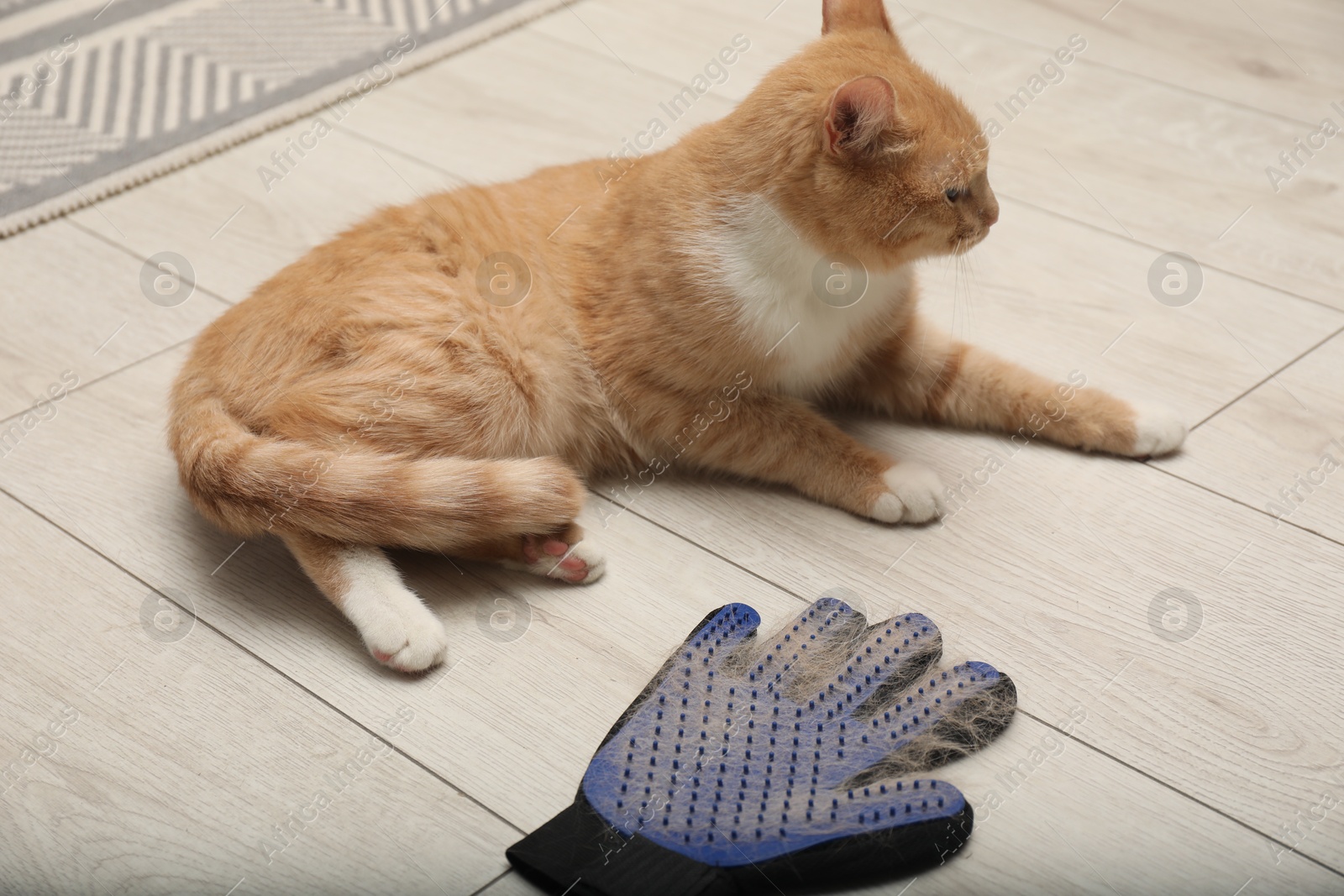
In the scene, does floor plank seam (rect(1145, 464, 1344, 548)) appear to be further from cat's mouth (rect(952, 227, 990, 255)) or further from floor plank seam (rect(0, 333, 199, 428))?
floor plank seam (rect(0, 333, 199, 428))

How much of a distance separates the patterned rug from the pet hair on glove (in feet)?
5.55

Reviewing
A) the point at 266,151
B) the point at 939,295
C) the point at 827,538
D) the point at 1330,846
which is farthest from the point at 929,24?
the point at 1330,846

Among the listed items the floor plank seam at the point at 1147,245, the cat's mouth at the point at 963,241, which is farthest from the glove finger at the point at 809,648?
the floor plank seam at the point at 1147,245

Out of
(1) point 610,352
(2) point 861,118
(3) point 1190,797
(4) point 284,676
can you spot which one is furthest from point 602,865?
(2) point 861,118

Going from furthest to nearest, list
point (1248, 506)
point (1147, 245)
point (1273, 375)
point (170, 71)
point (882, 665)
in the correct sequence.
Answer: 1. point (170, 71)
2. point (1147, 245)
3. point (1273, 375)
4. point (1248, 506)
5. point (882, 665)

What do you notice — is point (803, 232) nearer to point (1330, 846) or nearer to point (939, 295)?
point (939, 295)

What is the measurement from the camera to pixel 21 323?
6.37 feet

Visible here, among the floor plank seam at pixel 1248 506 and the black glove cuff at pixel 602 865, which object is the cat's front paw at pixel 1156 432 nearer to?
the floor plank seam at pixel 1248 506

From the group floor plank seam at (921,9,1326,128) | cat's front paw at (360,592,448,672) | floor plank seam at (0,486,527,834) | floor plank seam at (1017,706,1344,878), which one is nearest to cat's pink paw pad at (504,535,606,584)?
cat's front paw at (360,592,448,672)

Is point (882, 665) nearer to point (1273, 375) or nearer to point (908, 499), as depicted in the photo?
point (908, 499)

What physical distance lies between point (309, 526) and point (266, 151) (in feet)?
4.42

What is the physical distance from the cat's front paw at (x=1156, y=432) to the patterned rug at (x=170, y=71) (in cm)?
182

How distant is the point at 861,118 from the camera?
52.5 inches

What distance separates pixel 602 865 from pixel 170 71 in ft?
7.24
